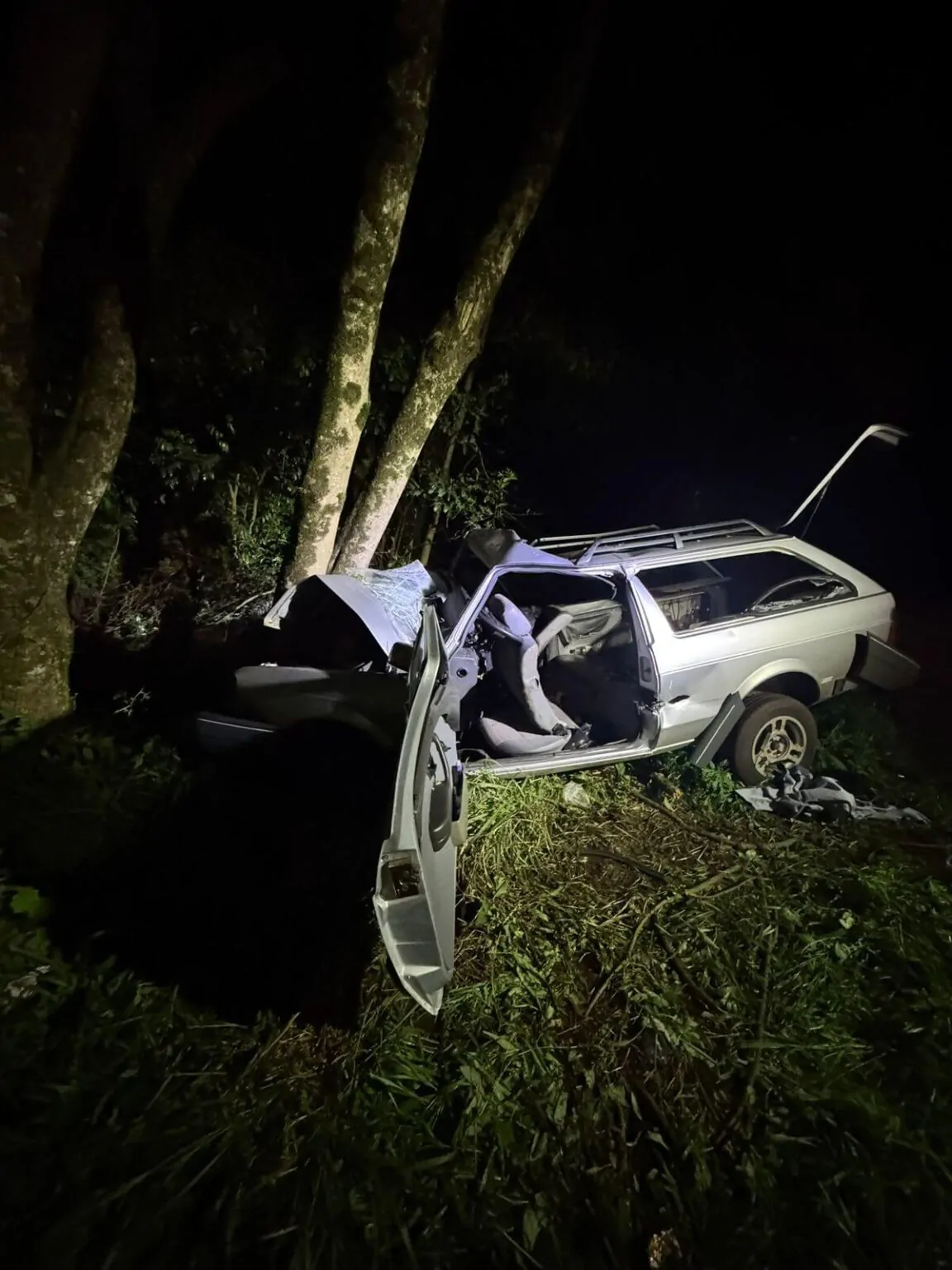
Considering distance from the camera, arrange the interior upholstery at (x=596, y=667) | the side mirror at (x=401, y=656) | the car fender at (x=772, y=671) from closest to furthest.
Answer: the side mirror at (x=401, y=656) → the car fender at (x=772, y=671) → the interior upholstery at (x=596, y=667)

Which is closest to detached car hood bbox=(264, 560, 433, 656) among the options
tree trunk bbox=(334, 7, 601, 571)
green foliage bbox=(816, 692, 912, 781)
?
tree trunk bbox=(334, 7, 601, 571)

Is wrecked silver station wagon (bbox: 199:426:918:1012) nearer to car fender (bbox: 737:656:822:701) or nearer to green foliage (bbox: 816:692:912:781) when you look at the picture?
car fender (bbox: 737:656:822:701)

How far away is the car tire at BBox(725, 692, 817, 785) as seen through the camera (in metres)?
4.17

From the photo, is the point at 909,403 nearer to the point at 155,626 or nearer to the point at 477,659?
the point at 477,659

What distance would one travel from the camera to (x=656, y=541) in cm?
444

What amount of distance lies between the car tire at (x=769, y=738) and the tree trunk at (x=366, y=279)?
324 cm

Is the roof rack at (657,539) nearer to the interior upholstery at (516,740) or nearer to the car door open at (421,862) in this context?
the interior upholstery at (516,740)

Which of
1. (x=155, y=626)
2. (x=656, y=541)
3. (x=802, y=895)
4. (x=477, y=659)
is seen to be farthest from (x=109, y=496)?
(x=802, y=895)

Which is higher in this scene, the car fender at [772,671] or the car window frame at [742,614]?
the car window frame at [742,614]

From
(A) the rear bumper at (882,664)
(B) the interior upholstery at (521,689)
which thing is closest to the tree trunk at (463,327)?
(B) the interior upholstery at (521,689)

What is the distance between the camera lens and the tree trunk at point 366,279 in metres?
3.90

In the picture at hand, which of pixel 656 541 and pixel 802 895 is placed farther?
pixel 656 541

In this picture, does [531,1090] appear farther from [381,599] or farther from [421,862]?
[381,599]

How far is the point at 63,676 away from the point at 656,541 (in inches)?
149
